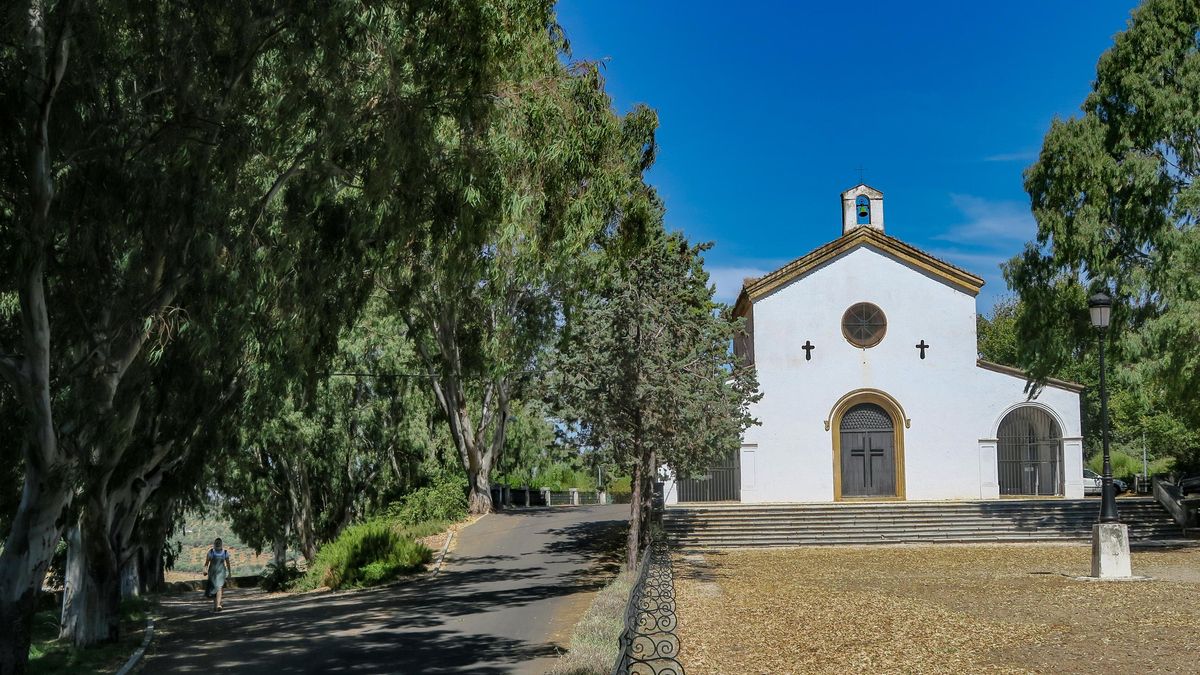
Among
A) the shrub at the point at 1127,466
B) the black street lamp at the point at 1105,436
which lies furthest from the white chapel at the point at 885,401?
the shrub at the point at 1127,466

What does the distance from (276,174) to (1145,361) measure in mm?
18629

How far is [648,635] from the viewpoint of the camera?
10.2 meters

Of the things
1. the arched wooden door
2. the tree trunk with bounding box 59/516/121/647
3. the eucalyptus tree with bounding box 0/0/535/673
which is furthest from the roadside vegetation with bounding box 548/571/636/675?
the arched wooden door

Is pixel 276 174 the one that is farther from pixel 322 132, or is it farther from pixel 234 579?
pixel 234 579

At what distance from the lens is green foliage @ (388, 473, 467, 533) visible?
31500 millimetres

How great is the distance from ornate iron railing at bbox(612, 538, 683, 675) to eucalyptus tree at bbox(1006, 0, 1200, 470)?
44.6 feet

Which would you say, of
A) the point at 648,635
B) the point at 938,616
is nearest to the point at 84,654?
the point at 648,635

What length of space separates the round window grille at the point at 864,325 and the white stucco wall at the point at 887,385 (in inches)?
6.5

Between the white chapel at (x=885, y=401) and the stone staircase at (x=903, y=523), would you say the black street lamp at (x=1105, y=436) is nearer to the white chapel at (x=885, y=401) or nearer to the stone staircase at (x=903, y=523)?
the stone staircase at (x=903, y=523)

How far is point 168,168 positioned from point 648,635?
6.81 metres

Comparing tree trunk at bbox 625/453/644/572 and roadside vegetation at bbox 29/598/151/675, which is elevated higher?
tree trunk at bbox 625/453/644/572

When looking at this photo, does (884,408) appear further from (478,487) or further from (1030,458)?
(478,487)

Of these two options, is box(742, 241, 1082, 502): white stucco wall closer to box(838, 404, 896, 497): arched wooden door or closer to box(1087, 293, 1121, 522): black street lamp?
box(838, 404, 896, 497): arched wooden door

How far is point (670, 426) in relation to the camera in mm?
19922
